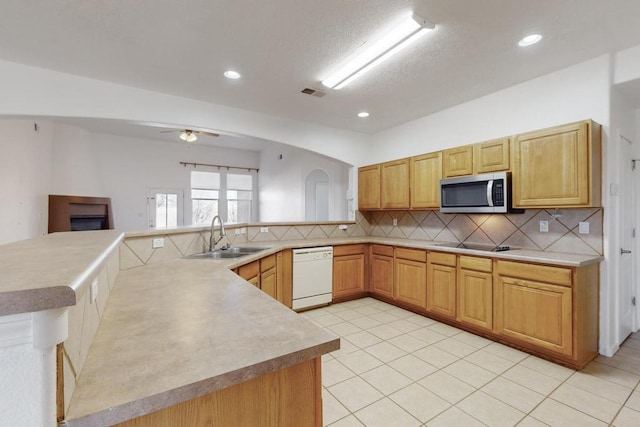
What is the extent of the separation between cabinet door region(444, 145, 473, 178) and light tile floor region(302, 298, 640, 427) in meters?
1.79

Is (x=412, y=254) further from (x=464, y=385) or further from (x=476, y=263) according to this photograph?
(x=464, y=385)

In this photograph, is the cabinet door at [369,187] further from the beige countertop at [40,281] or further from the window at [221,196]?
the window at [221,196]

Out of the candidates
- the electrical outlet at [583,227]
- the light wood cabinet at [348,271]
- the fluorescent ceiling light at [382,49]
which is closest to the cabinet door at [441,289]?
the light wood cabinet at [348,271]

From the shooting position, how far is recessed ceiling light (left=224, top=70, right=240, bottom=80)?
273 cm

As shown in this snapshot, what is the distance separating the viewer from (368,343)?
2.79 meters

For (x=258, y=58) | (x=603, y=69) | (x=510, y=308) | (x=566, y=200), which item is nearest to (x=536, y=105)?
(x=603, y=69)

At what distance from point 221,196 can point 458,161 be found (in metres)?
6.21

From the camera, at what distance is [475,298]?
9.60 feet

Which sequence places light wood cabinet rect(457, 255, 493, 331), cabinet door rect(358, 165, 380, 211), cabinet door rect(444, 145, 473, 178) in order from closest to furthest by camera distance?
1. light wood cabinet rect(457, 255, 493, 331)
2. cabinet door rect(444, 145, 473, 178)
3. cabinet door rect(358, 165, 380, 211)

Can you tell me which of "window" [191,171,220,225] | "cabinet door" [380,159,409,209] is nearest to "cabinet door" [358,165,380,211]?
"cabinet door" [380,159,409,209]

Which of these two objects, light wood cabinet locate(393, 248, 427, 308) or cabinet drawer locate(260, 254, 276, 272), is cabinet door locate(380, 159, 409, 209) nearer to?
light wood cabinet locate(393, 248, 427, 308)

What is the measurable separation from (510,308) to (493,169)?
4.61ft

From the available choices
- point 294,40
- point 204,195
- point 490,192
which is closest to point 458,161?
point 490,192

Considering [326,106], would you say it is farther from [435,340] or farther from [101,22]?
[435,340]
